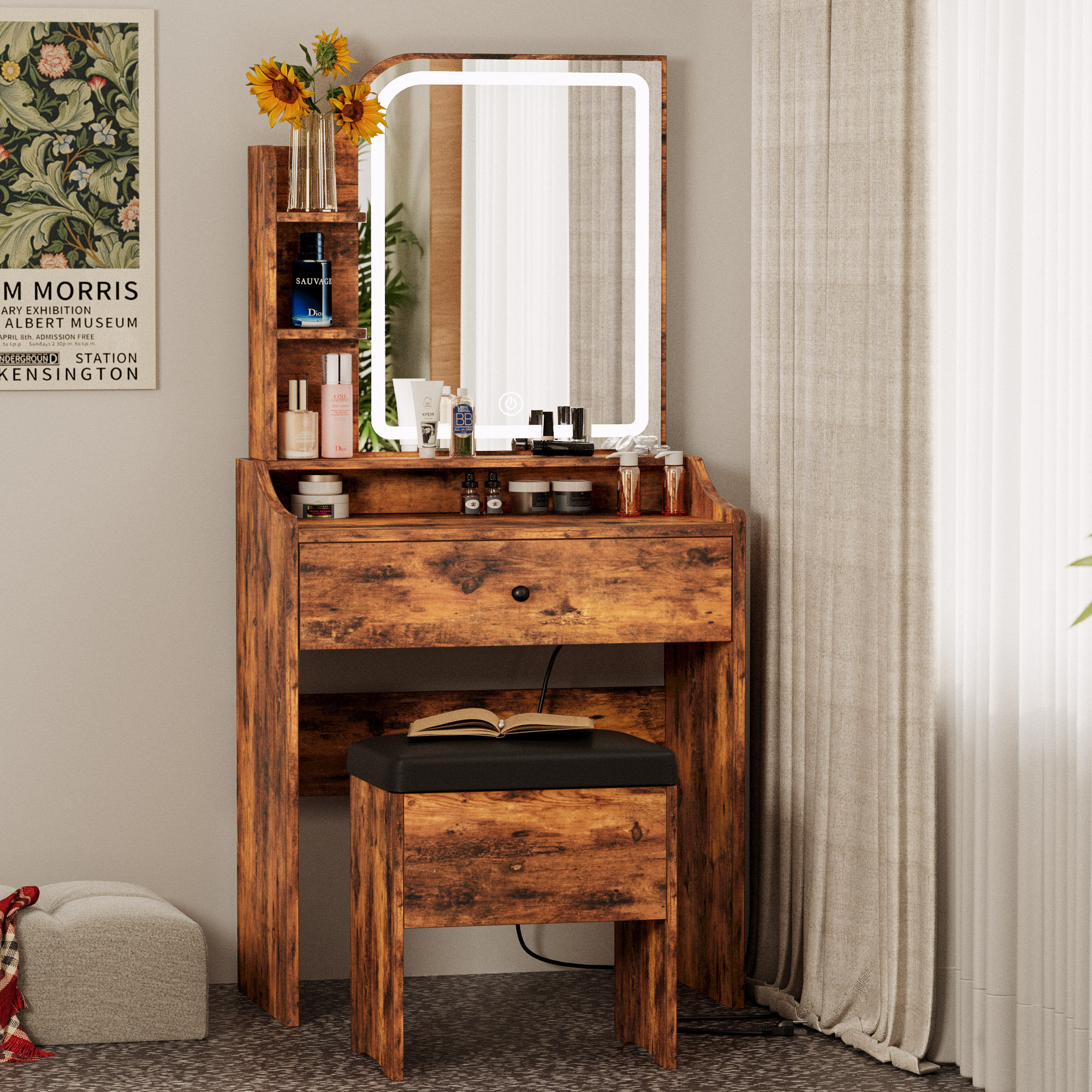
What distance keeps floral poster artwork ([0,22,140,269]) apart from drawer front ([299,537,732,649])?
869 mm

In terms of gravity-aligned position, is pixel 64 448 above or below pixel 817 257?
below

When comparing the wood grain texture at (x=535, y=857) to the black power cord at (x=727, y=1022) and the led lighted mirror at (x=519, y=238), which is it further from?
the led lighted mirror at (x=519, y=238)

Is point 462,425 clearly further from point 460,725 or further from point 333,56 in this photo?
point 333,56

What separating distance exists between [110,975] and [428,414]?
118 cm

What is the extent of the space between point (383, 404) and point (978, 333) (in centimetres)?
115

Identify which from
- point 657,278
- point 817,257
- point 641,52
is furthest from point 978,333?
point 641,52

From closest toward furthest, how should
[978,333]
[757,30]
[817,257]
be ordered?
[978,333]
[817,257]
[757,30]

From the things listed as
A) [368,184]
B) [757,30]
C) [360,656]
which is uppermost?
[757,30]

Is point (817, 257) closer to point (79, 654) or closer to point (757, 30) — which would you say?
point (757, 30)

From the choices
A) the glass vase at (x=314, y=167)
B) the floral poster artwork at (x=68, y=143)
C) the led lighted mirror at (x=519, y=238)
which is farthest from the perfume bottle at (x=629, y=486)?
the floral poster artwork at (x=68, y=143)

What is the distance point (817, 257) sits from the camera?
2.58 m

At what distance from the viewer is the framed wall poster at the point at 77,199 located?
274 cm

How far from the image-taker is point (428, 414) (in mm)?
2773

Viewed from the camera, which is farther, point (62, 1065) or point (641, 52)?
point (641, 52)
